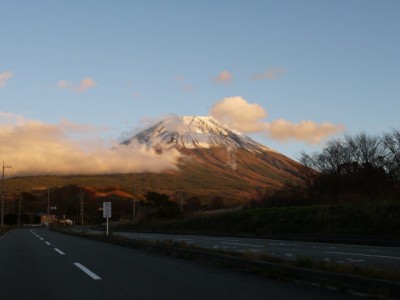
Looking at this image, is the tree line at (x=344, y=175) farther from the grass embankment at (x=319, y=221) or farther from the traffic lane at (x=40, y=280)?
the traffic lane at (x=40, y=280)

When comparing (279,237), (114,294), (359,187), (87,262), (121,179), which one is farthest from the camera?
(121,179)

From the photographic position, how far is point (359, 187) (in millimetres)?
45125

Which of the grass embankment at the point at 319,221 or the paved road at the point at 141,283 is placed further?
the grass embankment at the point at 319,221

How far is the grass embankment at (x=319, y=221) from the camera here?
25.5 m

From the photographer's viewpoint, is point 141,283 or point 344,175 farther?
point 344,175

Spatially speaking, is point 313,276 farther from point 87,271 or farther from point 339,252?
point 339,252

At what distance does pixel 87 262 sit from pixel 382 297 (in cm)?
856

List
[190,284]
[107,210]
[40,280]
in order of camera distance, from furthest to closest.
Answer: [107,210] < [40,280] < [190,284]

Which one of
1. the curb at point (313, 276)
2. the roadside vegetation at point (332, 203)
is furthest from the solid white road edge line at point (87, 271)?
the roadside vegetation at point (332, 203)

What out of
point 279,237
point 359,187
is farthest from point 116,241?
point 359,187

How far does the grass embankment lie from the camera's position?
2550 centimetres

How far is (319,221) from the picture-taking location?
3019 cm

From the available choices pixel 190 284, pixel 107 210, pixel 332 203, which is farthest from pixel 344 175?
pixel 190 284

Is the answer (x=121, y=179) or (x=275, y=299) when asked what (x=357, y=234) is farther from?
(x=121, y=179)
